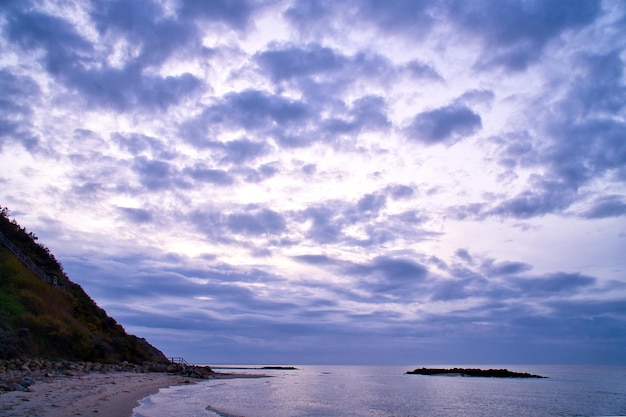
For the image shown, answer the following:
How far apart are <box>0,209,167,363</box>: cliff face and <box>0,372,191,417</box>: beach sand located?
7918 mm

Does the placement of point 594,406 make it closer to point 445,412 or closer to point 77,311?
point 445,412

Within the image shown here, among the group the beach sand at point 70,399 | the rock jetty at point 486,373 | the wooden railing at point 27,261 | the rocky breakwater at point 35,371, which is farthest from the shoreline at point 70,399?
the rock jetty at point 486,373

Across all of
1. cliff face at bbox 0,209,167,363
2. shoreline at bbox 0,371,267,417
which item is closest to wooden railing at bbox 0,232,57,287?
cliff face at bbox 0,209,167,363

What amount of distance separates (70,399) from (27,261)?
36.3 metres

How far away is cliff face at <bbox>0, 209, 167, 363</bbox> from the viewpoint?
35.0 meters

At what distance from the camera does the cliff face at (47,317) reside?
35000mm

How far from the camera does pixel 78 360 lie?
3972 cm

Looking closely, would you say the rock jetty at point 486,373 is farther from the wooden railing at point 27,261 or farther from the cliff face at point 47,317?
the wooden railing at point 27,261

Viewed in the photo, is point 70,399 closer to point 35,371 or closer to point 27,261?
point 35,371

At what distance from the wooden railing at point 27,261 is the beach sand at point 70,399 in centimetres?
2467

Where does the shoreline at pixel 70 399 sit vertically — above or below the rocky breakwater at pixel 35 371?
below

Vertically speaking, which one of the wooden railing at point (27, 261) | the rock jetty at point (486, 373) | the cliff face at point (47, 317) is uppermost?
the wooden railing at point (27, 261)

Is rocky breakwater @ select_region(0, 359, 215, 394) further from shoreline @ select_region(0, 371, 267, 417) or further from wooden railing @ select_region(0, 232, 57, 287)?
wooden railing @ select_region(0, 232, 57, 287)

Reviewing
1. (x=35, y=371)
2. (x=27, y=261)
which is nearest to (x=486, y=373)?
(x=27, y=261)
